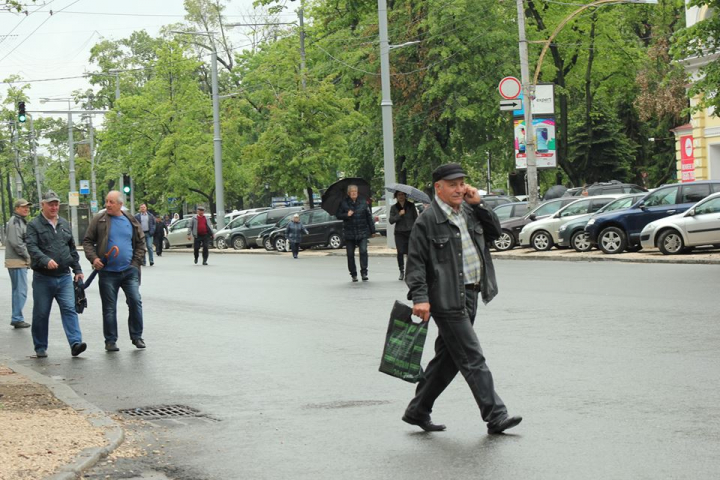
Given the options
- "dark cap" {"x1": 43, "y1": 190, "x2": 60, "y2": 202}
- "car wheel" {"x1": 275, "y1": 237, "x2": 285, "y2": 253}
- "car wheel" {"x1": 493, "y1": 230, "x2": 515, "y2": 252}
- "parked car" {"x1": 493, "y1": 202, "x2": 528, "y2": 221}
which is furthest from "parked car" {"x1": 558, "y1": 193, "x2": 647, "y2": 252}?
"dark cap" {"x1": 43, "y1": 190, "x2": 60, "y2": 202}

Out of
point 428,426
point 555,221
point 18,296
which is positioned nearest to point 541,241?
point 555,221

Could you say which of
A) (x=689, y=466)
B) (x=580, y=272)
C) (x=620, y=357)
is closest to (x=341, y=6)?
(x=580, y=272)

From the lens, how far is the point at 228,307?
1772 cm

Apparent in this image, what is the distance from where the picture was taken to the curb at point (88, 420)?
6582mm

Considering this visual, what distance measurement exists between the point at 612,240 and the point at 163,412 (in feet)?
66.7

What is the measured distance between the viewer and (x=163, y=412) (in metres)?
8.89

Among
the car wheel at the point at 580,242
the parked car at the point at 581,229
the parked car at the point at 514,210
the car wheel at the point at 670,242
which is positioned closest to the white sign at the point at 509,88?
the parked car at the point at 514,210

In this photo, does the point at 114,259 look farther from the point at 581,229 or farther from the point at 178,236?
the point at 178,236

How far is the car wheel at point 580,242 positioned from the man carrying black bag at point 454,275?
22.5 metres

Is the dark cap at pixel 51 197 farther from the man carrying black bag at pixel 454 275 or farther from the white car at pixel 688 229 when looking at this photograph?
the white car at pixel 688 229

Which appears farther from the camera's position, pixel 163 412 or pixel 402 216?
pixel 402 216

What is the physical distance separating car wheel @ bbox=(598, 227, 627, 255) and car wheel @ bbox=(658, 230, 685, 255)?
6.00ft

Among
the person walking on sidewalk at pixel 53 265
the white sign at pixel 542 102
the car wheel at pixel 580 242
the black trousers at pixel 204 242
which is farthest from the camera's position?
the white sign at pixel 542 102

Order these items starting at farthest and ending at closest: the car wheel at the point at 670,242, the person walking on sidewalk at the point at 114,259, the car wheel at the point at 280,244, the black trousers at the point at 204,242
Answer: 1. the car wheel at the point at 280,244
2. the black trousers at the point at 204,242
3. the car wheel at the point at 670,242
4. the person walking on sidewalk at the point at 114,259
